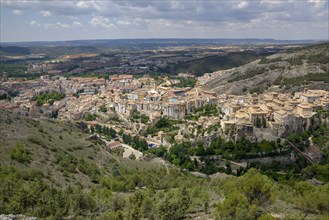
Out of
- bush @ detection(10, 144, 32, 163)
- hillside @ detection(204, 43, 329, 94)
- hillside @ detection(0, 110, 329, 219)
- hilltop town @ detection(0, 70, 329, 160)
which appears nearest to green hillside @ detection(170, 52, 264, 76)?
hillside @ detection(204, 43, 329, 94)

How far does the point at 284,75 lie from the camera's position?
88812 mm

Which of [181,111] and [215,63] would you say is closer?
[181,111]

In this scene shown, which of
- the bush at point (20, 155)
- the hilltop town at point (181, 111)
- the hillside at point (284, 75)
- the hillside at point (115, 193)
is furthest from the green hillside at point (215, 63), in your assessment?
the bush at point (20, 155)

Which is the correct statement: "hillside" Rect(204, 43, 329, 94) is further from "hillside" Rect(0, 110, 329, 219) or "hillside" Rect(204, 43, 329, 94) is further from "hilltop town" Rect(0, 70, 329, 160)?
"hillside" Rect(0, 110, 329, 219)

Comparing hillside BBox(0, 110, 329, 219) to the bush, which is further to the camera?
the bush

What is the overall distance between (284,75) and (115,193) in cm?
7331

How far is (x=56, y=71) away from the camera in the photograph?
525 ft

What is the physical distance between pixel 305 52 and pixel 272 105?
57.3m

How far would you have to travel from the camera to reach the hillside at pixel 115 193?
18875mm

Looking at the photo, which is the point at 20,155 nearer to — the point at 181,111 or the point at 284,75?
the point at 181,111

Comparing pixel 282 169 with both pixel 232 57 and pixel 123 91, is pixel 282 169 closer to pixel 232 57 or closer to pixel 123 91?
pixel 123 91

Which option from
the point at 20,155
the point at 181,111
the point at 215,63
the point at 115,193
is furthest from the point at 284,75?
the point at 215,63

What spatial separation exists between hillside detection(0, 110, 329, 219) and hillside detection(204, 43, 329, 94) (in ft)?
158

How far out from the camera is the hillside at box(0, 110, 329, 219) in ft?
61.9
